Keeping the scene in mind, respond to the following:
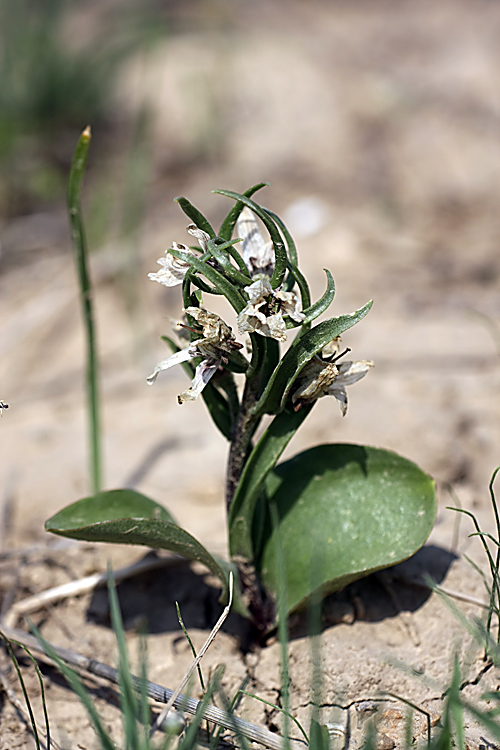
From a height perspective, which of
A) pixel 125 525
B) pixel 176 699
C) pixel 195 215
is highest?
Result: pixel 195 215

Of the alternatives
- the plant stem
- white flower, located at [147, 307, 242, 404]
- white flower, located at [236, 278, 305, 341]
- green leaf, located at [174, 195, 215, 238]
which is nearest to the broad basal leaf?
the plant stem

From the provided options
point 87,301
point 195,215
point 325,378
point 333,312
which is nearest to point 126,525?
point 325,378

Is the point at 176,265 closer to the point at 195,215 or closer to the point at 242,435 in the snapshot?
the point at 195,215

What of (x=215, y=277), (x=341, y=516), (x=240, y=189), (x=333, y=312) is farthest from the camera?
(x=240, y=189)

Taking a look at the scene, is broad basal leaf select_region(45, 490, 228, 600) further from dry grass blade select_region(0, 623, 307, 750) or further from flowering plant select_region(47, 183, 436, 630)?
dry grass blade select_region(0, 623, 307, 750)

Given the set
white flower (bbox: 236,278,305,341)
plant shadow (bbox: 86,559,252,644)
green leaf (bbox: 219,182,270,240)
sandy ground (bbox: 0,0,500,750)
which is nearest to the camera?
white flower (bbox: 236,278,305,341)

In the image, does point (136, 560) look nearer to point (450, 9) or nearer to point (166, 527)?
point (166, 527)
